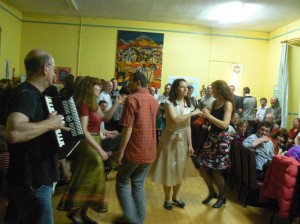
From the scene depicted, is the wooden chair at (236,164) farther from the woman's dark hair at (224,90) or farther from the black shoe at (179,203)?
the black shoe at (179,203)

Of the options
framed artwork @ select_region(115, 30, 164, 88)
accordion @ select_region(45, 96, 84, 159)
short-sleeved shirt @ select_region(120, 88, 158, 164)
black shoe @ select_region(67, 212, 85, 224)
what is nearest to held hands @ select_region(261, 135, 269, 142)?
short-sleeved shirt @ select_region(120, 88, 158, 164)

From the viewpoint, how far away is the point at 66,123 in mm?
1854

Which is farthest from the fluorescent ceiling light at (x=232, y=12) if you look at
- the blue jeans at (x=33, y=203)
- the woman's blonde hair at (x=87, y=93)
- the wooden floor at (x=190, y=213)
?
the blue jeans at (x=33, y=203)

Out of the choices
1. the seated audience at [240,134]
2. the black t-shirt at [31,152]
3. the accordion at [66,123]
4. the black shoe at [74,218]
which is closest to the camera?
the black t-shirt at [31,152]

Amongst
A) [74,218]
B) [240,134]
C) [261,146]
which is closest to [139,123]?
[74,218]

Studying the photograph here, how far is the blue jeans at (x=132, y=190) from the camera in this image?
2.78 metres

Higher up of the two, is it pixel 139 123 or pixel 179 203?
pixel 139 123

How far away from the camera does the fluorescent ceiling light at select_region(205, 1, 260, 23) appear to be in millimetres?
6463

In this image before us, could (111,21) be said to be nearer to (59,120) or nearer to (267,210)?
(267,210)

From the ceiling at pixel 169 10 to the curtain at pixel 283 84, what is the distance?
2.57ft

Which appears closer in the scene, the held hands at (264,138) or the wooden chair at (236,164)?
the held hands at (264,138)

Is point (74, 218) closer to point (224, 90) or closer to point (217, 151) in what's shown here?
point (217, 151)

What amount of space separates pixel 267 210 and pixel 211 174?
2.57 ft

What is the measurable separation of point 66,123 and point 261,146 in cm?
273
